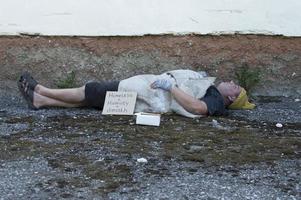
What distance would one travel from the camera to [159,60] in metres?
7.64

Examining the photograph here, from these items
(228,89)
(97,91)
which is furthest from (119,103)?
(228,89)

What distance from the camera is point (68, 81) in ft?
24.4

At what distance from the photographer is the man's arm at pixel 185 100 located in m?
6.28

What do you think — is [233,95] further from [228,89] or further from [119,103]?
[119,103]

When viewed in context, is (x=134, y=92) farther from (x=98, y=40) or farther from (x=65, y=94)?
(x=98, y=40)

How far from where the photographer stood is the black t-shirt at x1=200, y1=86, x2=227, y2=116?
638 centimetres

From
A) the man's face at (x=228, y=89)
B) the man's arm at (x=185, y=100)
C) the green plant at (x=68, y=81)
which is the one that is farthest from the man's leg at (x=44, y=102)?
the man's face at (x=228, y=89)

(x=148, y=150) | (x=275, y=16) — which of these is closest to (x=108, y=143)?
(x=148, y=150)

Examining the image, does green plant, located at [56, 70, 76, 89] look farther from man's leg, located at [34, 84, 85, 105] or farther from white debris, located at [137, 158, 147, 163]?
white debris, located at [137, 158, 147, 163]

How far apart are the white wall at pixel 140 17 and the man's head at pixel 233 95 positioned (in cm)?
105

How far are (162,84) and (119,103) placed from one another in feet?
1.45

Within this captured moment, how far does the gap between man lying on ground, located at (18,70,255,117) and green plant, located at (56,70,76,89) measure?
694mm

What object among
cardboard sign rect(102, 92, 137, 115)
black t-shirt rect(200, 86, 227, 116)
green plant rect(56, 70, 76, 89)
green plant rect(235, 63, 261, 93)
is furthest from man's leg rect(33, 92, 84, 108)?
green plant rect(235, 63, 261, 93)

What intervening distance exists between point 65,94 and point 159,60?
1.39 m
